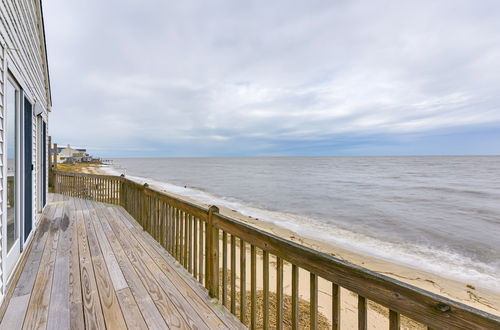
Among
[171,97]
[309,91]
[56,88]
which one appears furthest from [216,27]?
[309,91]

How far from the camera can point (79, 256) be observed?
10.1 ft

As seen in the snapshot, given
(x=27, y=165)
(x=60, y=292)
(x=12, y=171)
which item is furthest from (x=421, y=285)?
(x=27, y=165)

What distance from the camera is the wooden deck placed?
73.2 inches

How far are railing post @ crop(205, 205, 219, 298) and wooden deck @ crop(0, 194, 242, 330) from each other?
109 millimetres

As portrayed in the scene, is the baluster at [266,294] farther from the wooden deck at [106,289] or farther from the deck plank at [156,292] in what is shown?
the deck plank at [156,292]

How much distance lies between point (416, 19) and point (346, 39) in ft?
8.43

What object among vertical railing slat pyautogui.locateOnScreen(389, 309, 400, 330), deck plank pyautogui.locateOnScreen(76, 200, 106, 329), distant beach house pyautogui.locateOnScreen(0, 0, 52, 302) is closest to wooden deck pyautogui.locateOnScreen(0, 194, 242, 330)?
deck plank pyautogui.locateOnScreen(76, 200, 106, 329)

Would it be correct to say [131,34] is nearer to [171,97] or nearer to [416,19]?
[416,19]

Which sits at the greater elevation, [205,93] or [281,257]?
[205,93]

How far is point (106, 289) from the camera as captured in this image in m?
2.30

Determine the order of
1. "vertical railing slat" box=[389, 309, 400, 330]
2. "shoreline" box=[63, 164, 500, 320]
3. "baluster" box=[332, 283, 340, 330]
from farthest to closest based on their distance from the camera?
"shoreline" box=[63, 164, 500, 320], "baluster" box=[332, 283, 340, 330], "vertical railing slat" box=[389, 309, 400, 330]

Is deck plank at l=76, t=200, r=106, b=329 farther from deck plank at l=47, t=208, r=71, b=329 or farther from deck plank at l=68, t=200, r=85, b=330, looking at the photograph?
deck plank at l=47, t=208, r=71, b=329

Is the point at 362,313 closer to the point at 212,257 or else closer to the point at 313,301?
the point at 313,301

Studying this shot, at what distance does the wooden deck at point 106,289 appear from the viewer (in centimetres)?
186
